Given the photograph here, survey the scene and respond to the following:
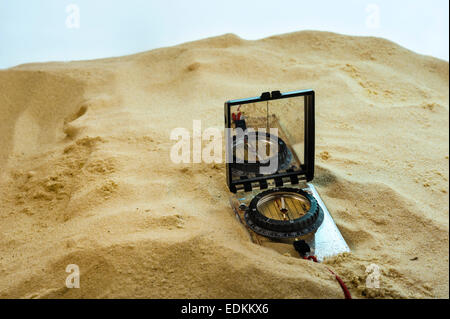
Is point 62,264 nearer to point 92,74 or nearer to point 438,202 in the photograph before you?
point 438,202

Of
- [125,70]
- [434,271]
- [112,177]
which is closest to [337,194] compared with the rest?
[434,271]

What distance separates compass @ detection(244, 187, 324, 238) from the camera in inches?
48.6

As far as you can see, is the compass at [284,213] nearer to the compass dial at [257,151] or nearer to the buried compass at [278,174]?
the buried compass at [278,174]

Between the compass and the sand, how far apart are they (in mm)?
61

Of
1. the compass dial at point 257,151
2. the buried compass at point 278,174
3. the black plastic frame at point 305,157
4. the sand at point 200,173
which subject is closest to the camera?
the sand at point 200,173

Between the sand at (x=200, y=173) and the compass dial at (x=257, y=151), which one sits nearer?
the sand at (x=200, y=173)

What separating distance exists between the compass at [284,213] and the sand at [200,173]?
6cm

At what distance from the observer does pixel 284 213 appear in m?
1.31

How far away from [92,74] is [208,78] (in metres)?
0.58

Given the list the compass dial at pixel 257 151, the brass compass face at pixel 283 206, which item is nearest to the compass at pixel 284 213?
the brass compass face at pixel 283 206

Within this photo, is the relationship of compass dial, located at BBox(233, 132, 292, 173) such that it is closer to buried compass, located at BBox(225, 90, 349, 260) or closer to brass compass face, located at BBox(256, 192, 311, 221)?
buried compass, located at BBox(225, 90, 349, 260)

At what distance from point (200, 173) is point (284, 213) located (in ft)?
1.22

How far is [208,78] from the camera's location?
2.25 m

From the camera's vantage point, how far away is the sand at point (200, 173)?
3.55 feet
